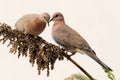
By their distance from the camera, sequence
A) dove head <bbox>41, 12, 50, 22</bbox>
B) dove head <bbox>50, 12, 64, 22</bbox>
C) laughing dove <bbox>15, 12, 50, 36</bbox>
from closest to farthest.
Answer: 1. dove head <bbox>41, 12, 50, 22</bbox>
2. laughing dove <bbox>15, 12, 50, 36</bbox>
3. dove head <bbox>50, 12, 64, 22</bbox>

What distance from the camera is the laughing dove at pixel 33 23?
4293mm

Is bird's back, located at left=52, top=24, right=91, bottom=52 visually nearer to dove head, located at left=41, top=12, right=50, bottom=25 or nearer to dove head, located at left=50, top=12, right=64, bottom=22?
dove head, located at left=50, top=12, right=64, bottom=22

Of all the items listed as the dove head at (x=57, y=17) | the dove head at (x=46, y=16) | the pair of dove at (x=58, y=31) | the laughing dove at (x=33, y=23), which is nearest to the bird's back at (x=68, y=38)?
the pair of dove at (x=58, y=31)

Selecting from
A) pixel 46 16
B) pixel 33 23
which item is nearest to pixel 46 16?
pixel 46 16

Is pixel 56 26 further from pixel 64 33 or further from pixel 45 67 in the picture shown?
pixel 45 67

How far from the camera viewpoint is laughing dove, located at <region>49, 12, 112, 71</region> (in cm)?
420

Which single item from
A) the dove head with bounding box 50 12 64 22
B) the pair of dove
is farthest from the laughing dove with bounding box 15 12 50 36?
the dove head with bounding box 50 12 64 22

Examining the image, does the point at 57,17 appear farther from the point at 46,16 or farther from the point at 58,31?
the point at 46,16

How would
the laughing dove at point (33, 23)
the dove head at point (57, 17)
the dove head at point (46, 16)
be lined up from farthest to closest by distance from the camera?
the dove head at point (57, 17)
the laughing dove at point (33, 23)
the dove head at point (46, 16)

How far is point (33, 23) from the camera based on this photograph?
4.41m

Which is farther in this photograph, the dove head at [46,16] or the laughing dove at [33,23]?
the laughing dove at [33,23]

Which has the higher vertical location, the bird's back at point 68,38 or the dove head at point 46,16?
the dove head at point 46,16

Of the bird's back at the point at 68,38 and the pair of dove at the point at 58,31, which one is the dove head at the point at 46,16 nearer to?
the pair of dove at the point at 58,31

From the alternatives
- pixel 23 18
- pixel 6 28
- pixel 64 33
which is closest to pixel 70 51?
pixel 64 33
